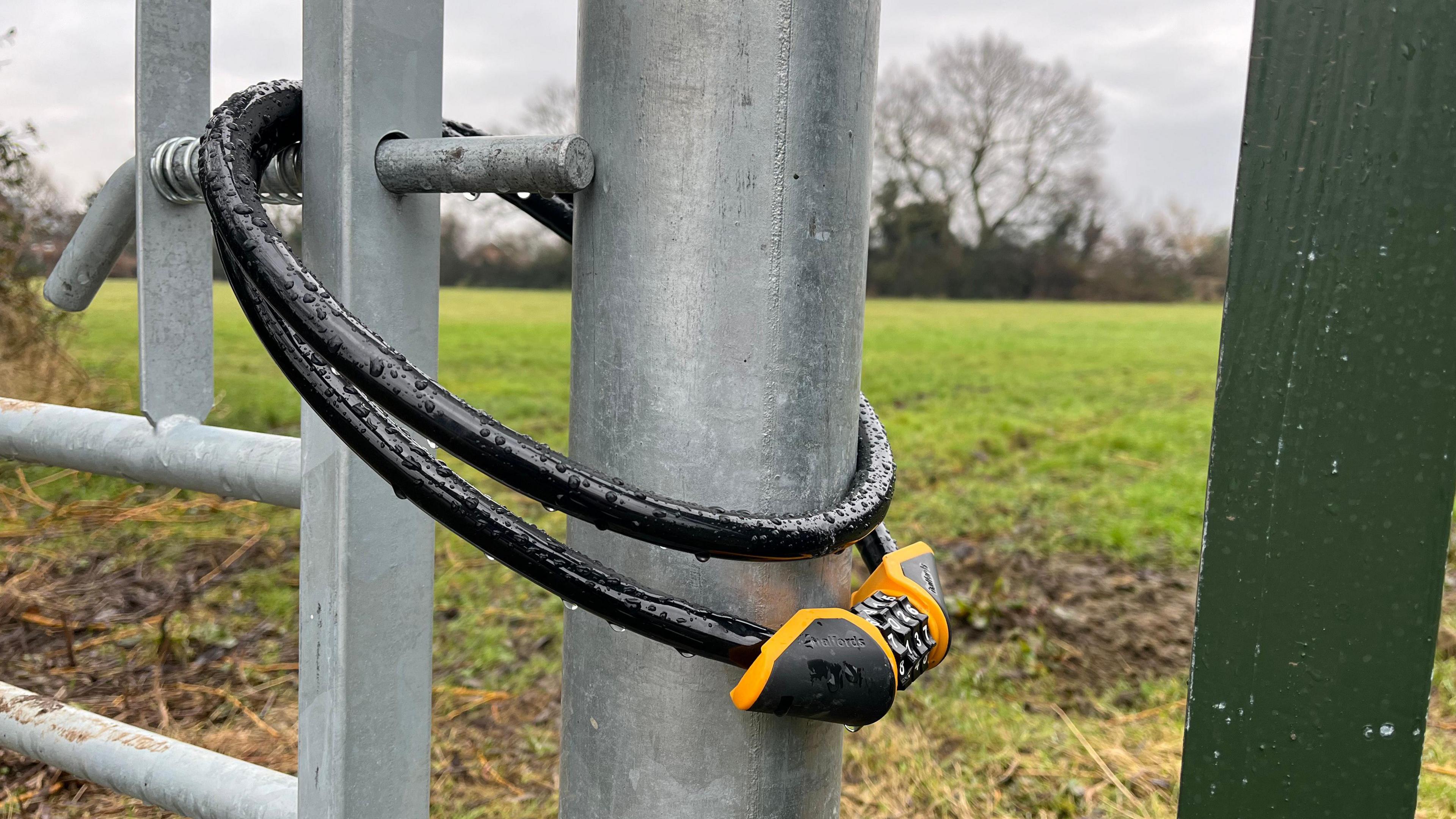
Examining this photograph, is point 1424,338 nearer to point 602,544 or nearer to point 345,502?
point 602,544

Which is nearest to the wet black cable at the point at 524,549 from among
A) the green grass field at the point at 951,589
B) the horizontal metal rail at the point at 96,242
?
the horizontal metal rail at the point at 96,242

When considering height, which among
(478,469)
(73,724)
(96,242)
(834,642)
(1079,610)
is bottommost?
(1079,610)

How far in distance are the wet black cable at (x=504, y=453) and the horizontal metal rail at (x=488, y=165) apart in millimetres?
100

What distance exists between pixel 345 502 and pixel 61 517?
356 cm

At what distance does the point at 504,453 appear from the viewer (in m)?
0.52

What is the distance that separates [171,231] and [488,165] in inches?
15.6

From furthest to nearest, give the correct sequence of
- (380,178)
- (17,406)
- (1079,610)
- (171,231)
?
(1079,610)
(17,406)
(171,231)
(380,178)

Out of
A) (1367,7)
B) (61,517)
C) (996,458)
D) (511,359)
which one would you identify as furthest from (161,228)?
(511,359)

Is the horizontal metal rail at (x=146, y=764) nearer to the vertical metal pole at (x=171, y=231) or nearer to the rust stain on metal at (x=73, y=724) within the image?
the rust stain on metal at (x=73, y=724)

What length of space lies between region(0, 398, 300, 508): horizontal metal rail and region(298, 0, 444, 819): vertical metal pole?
7cm

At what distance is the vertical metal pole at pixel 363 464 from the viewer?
67 cm

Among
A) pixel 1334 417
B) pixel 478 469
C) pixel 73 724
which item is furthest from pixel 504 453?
pixel 73 724

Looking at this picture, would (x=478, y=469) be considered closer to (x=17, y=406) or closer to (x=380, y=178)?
(x=380, y=178)

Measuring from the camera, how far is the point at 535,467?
1.70ft
